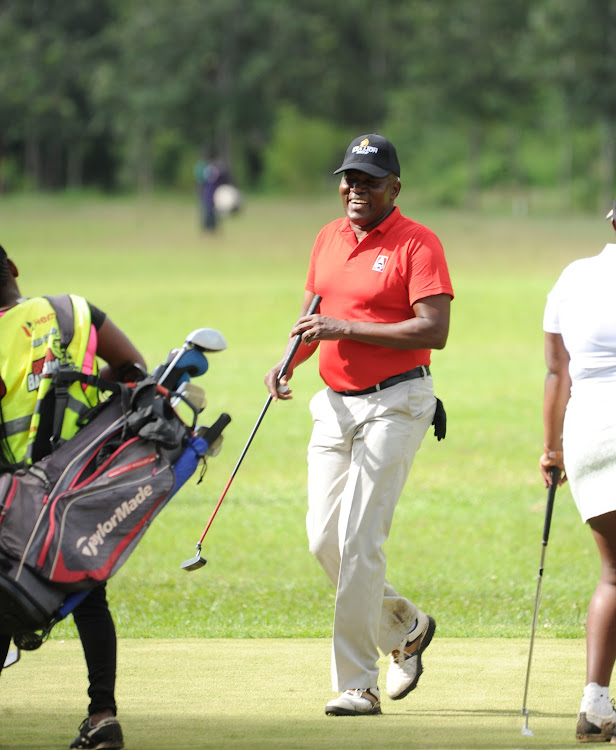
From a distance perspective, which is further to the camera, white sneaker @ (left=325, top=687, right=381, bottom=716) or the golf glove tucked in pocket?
the golf glove tucked in pocket

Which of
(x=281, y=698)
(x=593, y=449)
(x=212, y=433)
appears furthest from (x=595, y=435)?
(x=281, y=698)

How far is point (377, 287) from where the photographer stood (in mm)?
5066

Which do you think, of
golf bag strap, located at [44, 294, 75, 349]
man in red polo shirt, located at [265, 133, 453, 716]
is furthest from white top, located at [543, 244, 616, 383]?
golf bag strap, located at [44, 294, 75, 349]

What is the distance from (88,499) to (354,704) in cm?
147

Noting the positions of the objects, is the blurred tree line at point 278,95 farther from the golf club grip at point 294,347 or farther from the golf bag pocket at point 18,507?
the golf bag pocket at point 18,507

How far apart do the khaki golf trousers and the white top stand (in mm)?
787

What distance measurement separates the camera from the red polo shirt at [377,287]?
16.5ft

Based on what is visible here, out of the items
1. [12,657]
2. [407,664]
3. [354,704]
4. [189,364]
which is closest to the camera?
[189,364]

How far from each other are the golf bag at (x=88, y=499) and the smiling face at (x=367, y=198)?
4.05 feet

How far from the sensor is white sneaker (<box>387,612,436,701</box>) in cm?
521

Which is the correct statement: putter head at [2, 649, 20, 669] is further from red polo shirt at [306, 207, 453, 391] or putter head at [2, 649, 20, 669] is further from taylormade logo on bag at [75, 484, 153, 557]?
red polo shirt at [306, 207, 453, 391]

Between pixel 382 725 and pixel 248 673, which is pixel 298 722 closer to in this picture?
pixel 382 725

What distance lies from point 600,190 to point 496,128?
11.6m

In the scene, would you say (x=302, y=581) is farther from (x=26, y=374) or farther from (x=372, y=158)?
(x=26, y=374)
